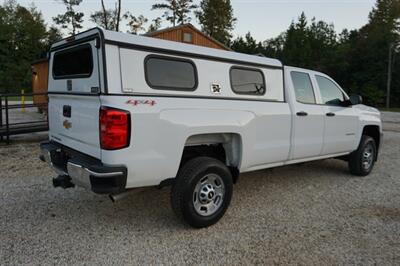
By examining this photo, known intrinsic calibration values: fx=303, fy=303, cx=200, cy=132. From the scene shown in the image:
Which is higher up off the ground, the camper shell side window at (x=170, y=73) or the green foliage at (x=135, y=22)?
the green foliage at (x=135, y=22)

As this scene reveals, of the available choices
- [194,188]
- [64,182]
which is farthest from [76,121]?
[194,188]

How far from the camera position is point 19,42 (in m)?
45.7

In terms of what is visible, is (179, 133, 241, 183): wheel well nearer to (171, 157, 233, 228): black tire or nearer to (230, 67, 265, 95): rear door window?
(171, 157, 233, 228): black tire

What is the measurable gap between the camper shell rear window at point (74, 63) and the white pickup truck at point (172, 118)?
0.01 meters

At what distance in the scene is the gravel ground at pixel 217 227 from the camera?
9.47 feet

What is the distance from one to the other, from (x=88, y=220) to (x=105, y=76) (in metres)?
1.86

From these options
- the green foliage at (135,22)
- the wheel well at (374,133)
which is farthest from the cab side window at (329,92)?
the green foliage at (135,22)

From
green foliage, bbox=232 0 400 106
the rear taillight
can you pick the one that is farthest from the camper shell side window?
green foliage, bbox=232 0 400 106

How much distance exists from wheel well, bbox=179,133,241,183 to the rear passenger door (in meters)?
1.08

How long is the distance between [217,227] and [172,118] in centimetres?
140

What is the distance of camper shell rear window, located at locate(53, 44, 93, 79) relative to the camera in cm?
308

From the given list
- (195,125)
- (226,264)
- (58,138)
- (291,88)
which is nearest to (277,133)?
(291,88)

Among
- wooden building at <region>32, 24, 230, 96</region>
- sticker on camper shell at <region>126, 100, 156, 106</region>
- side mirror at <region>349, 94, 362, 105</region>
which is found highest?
wooden building at <region>32, 24, 230, 96</region>

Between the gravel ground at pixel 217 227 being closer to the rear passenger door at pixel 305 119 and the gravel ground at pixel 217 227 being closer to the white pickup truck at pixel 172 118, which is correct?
the white pickup truck at pixel 172 118
